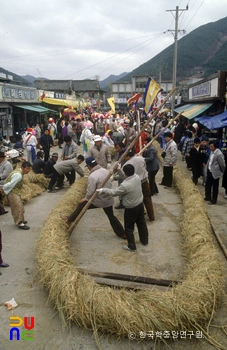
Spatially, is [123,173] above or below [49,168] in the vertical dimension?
above

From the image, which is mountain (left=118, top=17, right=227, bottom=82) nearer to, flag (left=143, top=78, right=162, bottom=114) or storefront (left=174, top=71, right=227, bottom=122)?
storefront (left=174, top=71, right=227, bottom=122)

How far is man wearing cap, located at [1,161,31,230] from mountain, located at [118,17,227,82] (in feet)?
215

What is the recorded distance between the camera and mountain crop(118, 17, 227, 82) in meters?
75.9

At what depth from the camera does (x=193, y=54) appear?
88812mm

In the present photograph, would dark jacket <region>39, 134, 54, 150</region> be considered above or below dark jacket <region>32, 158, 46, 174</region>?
above

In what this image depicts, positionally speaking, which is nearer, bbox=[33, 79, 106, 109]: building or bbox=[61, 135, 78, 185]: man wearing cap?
bbox=[61, 135, 78, 185]: man wearing cap

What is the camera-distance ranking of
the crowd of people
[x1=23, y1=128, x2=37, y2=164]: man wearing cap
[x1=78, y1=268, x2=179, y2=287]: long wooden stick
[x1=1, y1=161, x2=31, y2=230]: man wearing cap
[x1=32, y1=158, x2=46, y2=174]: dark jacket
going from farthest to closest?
[x1=23, y1=128, x2=37, y2=164]: man wearing cap < [x1=32, y1=158, x2=46, y2=174]: dark jacket < [x1=1, y1=161, x2=31, y2=230]: man wearing cap < the crowd of people < [x1=78, y1=268, x2=179, y2=287]: long wooden stick

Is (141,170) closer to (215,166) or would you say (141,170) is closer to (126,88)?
(215,166)

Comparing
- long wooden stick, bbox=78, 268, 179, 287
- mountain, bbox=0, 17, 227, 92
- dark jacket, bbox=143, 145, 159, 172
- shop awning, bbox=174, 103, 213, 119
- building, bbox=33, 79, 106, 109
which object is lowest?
long wooden stick, bbox=78, 268, 179, 287

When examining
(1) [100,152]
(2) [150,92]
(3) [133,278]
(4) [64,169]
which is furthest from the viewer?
(4) [64,169]

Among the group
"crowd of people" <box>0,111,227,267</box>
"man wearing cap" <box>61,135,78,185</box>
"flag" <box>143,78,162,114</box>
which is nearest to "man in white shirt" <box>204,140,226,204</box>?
"crowd of people" <box>0,111,227,267</box>

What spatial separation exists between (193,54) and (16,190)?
94.8 meters

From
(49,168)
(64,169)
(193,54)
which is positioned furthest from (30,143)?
(193,54)

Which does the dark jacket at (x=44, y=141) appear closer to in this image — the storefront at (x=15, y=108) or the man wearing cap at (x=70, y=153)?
the man wearing cap at (x=70, y=153)
